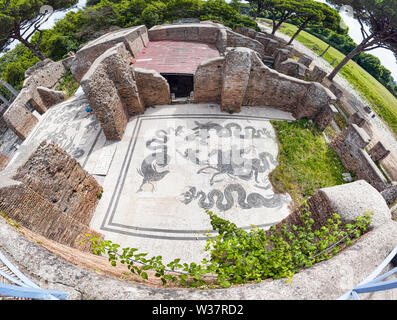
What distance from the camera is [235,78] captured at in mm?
9109

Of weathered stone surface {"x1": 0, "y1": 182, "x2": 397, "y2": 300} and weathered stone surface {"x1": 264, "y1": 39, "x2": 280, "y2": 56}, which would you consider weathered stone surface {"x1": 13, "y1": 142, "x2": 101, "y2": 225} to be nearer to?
weathered stone surface {"x1": 0, "y1": 182, "x2": 397, "y2": 300}

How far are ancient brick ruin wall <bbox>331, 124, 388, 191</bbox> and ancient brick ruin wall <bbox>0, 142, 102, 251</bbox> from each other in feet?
36.0

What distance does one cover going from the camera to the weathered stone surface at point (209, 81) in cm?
936

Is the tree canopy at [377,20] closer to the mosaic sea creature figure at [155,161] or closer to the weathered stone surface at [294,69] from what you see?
the weathered stone surface at [294,69]

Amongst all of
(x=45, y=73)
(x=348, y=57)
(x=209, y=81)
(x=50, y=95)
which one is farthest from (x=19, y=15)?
(x=348, y=57)

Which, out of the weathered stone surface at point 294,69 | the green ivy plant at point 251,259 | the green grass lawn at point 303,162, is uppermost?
the green ivy plant at point 251,259

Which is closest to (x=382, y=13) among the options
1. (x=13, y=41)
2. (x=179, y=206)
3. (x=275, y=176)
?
(x=275, y=176)

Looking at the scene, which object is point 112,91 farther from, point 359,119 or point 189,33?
point 359,119

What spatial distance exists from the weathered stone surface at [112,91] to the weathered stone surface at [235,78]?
4.65 meters

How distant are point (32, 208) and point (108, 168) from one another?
409cm

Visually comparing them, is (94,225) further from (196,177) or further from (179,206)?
(196,177)

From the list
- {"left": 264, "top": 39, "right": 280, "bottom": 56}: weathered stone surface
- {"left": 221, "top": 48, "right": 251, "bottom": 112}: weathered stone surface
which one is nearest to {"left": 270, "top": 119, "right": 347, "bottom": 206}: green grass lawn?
{"left": 221, "top": 48, "right": 251, "bottom": 112}: weathered stone surface

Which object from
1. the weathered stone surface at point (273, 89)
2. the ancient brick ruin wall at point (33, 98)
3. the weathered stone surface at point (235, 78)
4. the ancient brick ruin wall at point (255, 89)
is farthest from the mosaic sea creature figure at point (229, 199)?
the ancient brick ruin wall at point (33, 98)

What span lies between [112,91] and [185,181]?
17.4 ft
